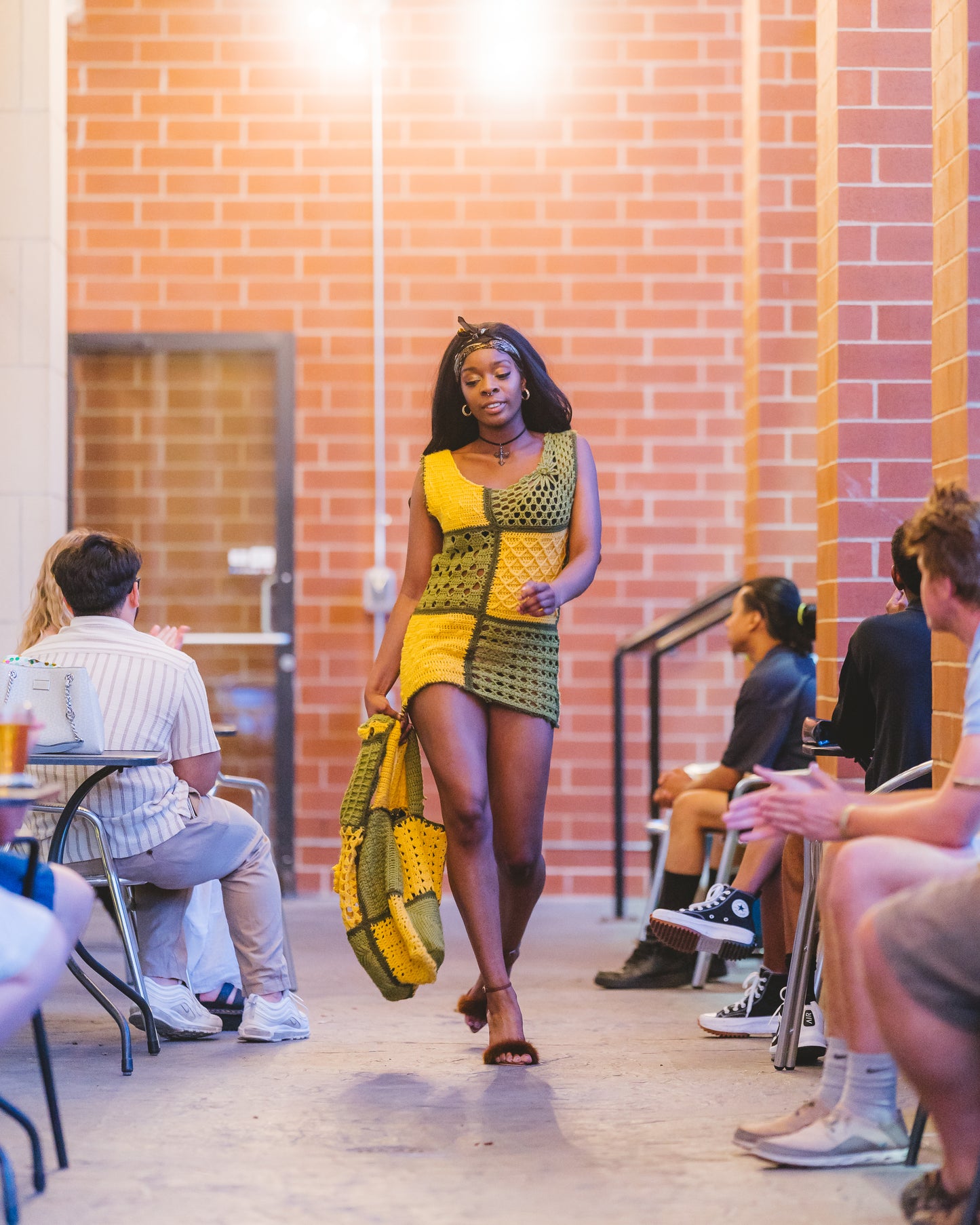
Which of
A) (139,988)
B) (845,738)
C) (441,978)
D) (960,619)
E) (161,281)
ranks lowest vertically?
(441,978)

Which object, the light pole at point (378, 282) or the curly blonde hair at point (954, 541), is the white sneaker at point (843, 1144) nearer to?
the curly blonde hair at point (954, 541)

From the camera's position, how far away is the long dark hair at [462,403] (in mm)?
3119

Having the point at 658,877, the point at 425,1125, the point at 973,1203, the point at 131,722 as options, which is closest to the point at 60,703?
the point at 131,722

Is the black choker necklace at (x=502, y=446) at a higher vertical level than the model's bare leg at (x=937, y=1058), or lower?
higher

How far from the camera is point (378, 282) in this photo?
5.46m

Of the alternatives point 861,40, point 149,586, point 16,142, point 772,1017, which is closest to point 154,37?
point 16,142

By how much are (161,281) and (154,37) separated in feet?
2.94

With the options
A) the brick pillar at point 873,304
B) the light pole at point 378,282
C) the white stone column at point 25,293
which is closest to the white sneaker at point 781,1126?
the brick pillar at point 873,304

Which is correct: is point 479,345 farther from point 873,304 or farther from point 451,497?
point 873,304

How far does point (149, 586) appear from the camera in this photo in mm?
5543

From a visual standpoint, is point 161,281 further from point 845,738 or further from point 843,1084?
point 843,1084

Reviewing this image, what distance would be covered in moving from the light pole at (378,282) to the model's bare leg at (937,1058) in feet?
12.4

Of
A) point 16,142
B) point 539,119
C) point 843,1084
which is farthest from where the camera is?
point 539,119

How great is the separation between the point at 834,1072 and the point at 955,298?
1457 mm
